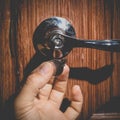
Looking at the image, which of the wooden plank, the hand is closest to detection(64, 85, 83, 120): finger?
the hand

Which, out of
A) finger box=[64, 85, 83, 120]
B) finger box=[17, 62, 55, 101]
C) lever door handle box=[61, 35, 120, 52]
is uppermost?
lever door handle box=[61, 35, 120, 52]

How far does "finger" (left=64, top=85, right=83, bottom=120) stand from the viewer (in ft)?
2.08

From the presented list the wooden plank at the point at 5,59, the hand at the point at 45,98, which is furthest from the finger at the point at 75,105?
the wooden plank at the point at 5,59

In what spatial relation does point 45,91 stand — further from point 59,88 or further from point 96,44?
point 96,44

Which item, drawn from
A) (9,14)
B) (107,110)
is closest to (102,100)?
(107,110)

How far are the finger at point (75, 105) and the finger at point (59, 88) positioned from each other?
2cm

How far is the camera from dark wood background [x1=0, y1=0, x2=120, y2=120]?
626mm

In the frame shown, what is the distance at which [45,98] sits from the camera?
67 cm

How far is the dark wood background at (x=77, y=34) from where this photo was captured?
63 centimetres

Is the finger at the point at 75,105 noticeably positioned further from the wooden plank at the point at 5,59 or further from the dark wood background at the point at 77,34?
the wooden plank at the point at 5,59

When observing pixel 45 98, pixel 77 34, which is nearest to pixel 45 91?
pixel 45 98

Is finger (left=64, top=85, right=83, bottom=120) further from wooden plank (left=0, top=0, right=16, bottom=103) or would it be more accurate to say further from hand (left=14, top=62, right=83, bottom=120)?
wooden plank (left=0, top=0, right=16, bottom=103)

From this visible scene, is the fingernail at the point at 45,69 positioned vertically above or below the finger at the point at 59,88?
above

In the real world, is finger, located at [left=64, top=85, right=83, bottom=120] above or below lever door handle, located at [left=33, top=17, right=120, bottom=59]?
below
